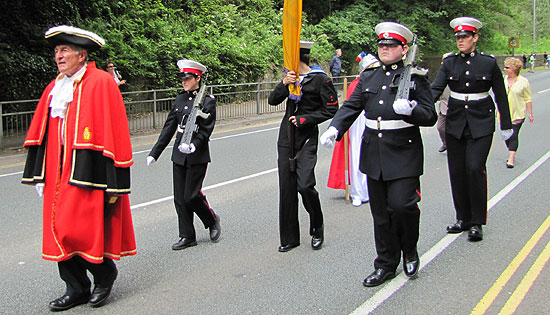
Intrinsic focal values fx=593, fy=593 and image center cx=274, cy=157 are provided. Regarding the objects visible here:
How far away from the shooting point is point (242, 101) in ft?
63.5

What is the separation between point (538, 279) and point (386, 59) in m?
2.39

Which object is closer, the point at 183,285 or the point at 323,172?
the point at 183,285

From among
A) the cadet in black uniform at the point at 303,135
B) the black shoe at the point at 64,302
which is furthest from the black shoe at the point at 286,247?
the black shoe at the point at 64,302

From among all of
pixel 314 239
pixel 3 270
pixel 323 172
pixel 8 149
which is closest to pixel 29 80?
pixel 8 149

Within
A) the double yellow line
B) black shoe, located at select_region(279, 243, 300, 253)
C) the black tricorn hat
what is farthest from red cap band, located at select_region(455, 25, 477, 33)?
the black tricorn hat

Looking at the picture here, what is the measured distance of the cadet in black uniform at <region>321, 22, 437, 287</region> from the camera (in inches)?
199

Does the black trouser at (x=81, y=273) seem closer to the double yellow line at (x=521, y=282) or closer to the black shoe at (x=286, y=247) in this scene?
the black shoe at (x=286, y=247)

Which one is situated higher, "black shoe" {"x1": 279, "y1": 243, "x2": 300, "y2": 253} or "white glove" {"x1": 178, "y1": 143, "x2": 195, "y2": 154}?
"white glove" {"x1": 178, "y1": 143, "x2": 195, "y2": 154}

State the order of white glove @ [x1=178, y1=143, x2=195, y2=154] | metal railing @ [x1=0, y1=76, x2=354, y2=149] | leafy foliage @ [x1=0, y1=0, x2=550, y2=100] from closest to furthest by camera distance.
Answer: white glove @ [x1=178, y1=143, x2=195, y2=154] → metal railing @ [x1=0, y1=76, x2=354, y2=149] → leafy foliage @ [x1=0, y1=0, x2=550, y2=100]

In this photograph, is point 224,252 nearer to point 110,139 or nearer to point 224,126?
point 110,139

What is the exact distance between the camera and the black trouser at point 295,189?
19.6 ft

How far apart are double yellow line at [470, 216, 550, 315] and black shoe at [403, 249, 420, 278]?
0.64m

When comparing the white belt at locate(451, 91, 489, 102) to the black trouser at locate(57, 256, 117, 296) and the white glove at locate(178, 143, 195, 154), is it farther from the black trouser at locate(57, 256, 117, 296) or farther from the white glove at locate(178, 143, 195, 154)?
the black trouser at locate(57, 256, 117, 296)

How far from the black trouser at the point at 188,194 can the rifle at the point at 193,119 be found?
34cm
